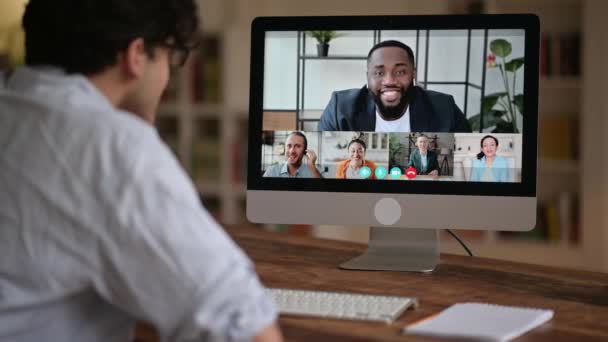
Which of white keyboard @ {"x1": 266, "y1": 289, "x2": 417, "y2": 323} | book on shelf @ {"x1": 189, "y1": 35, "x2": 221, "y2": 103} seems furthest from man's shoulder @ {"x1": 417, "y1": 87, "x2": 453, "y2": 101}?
book on shelf @ {"x1": 189, "y1": 35, "x2": 221, "y2": 103}

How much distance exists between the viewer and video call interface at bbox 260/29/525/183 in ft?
5.69

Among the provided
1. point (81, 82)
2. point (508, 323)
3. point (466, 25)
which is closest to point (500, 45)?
point (466, 25)

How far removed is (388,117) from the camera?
5.74 feet

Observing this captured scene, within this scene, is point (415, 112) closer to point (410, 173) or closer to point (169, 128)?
point (410, 173)

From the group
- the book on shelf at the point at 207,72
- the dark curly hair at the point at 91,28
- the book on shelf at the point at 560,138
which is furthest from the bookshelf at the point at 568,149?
the dark curly hair at the point at 91,28

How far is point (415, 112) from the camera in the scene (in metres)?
1.74

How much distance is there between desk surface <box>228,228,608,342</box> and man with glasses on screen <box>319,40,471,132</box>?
0.30 m

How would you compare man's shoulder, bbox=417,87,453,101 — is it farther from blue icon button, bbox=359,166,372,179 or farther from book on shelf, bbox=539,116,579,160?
book on shelf, bbox=539,116,579,160

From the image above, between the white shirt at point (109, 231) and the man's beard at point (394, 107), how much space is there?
863 millimetres

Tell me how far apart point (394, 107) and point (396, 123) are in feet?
0.11

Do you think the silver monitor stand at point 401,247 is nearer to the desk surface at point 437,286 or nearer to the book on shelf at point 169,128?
the desk surface at point 437,286

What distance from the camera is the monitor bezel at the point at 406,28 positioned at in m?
1.73

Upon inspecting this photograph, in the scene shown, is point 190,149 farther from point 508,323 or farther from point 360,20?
point 508,323

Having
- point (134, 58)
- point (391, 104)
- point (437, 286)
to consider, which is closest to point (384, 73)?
point (391, 104)
